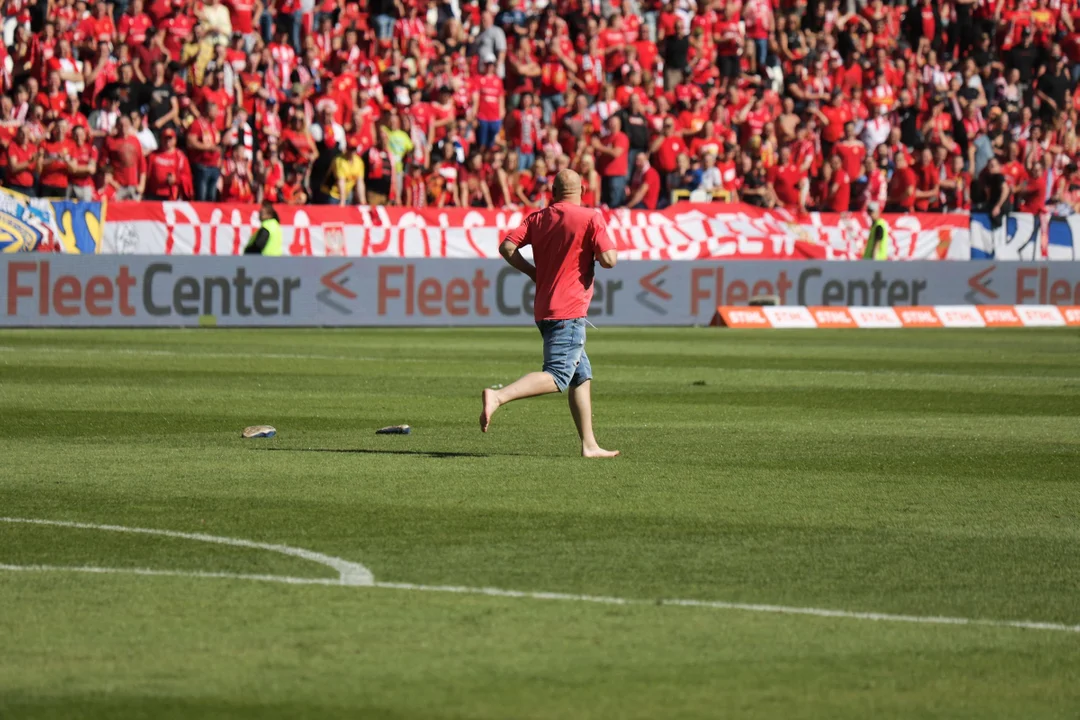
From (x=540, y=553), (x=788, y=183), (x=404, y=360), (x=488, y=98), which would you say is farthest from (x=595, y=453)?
(x=788, y=183)

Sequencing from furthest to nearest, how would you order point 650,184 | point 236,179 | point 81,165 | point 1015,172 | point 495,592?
1. point 1015,172
2. point 650,184
3. point 236,179
4. point 81,165
5. point 495,592

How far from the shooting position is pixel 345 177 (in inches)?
1172

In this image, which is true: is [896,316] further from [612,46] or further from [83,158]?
[83,158]

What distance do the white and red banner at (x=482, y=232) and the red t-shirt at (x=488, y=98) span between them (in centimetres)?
195

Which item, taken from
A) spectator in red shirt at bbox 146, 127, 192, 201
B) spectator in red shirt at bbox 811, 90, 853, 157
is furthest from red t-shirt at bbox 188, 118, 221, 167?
spectator in red shirt at bbox 811, 90, 853, 157

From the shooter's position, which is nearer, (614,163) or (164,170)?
(164,170)

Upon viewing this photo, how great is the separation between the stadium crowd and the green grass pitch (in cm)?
1164

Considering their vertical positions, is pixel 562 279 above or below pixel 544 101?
below

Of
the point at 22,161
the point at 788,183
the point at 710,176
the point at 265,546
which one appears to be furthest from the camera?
the point at 788,183

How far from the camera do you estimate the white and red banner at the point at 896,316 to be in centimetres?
3209

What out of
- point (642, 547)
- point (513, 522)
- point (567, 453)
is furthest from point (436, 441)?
point (642, 547)

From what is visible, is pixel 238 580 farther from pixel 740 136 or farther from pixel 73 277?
pixel 740 136

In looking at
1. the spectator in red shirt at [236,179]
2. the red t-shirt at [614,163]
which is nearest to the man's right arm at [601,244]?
the spectator in red shirt at [236,179]

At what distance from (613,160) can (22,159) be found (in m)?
10.7
